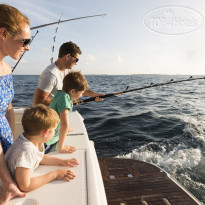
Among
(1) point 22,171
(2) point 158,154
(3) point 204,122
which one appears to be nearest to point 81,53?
(1) point 22,171

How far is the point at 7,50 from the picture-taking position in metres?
1.49

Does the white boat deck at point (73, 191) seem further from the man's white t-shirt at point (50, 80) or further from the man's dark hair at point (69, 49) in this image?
the man's dark hair at point (69, 49)

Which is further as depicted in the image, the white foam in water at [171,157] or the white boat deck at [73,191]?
the white foam in water at [171,157]

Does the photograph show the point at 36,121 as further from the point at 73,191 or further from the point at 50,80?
the point at 50,80

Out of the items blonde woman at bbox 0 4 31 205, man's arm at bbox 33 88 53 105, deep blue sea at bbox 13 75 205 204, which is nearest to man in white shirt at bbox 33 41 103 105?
man's arm at bbox 33 88 53 105

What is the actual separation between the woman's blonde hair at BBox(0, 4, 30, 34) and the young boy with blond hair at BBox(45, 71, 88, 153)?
0.91m

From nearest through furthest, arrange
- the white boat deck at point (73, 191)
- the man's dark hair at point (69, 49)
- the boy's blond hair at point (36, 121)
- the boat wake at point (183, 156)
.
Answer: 1. the white boat deck at point (73, 191)
2. the boy's blond hair at point (36, 121)
3. the man's dark hair at point (69, 49)
4. the boat wake at point (183, 156)

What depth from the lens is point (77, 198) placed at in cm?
132

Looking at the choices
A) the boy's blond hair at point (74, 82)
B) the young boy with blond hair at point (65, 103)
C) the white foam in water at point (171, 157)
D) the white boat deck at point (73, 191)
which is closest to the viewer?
the white boat deck at point (73, 191)

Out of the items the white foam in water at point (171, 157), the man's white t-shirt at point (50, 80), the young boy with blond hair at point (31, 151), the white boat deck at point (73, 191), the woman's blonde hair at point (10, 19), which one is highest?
the woman's blonde hair at point (10, 19)

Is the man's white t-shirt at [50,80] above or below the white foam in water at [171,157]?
above

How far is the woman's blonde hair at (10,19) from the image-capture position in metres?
1.37

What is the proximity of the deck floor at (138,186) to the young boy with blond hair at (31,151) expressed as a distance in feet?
5.71

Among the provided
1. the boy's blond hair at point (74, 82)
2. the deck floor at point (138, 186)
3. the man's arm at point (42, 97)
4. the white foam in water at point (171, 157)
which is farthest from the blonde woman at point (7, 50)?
the white foam in water at point (171, 157)
